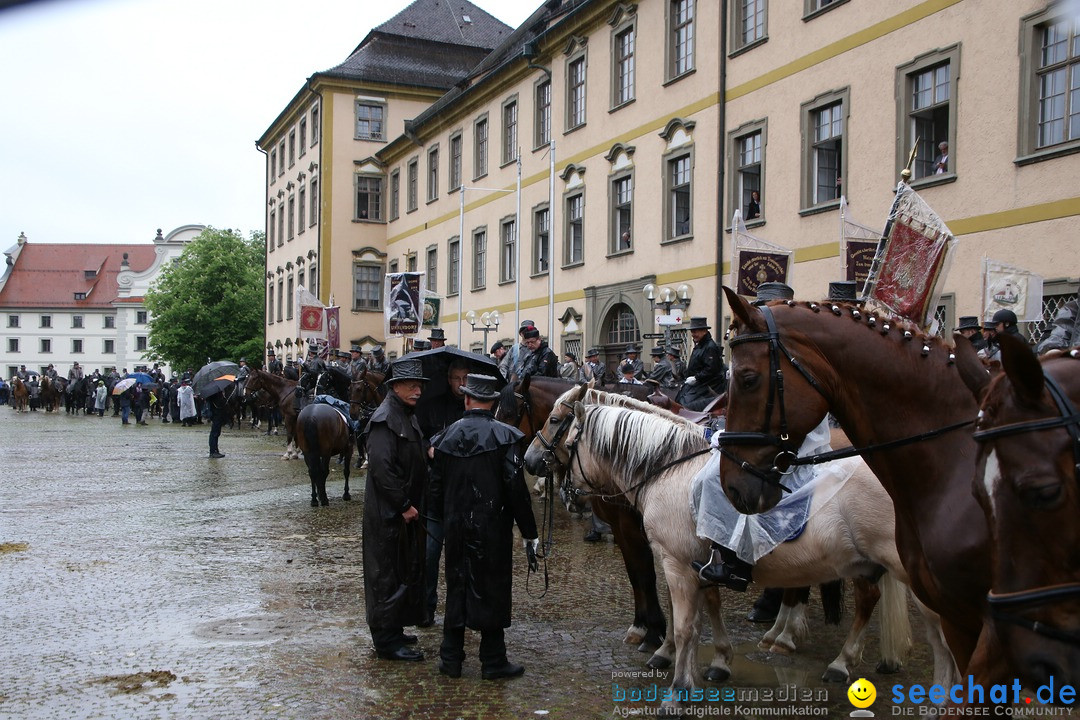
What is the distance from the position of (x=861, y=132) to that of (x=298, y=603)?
43.2 feet

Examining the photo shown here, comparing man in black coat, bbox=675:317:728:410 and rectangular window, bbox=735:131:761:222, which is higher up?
rectangular window, bbox=735:131:761:222

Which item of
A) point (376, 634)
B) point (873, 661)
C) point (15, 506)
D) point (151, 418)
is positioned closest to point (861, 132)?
point (873, 661)

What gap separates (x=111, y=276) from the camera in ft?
348

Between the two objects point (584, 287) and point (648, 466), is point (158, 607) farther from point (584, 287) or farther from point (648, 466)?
point (584, 287)

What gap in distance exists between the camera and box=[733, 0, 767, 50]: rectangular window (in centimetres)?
1969

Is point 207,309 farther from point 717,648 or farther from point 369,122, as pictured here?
point 717,648

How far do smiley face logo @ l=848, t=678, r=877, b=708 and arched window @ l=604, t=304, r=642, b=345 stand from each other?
60.5 ft

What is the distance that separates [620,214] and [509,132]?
8.18 meters

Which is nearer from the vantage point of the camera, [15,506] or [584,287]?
[15,506]

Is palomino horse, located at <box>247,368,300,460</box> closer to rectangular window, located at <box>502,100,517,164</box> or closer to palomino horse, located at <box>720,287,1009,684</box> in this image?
rectangular window, located at <box>502,100,517,164</box>

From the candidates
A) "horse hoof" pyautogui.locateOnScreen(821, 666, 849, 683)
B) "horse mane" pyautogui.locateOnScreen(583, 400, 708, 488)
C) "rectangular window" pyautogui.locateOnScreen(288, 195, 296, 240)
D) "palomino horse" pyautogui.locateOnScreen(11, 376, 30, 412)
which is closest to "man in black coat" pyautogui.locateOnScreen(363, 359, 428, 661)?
"horse mane" pyautogui.locateOnScreen(583, 400, 708, 488)

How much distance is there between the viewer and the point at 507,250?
31.7 meters

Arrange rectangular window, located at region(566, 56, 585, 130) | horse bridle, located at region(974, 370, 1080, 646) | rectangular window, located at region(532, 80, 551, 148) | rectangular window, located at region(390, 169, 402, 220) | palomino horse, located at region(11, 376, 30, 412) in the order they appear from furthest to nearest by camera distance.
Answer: palomino horse, located at region(11, 376, 30, 412)
rectangular window, located at region(390, 169, 402, 220)
rectangular window, located at region(532, 80, 551, 148)
rectangular window, located at region(566, 56, 585, 130)
horse bridle, located at region(974, 370, 1080, 646)

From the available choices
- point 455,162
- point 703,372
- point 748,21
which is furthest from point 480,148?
point 703,372
